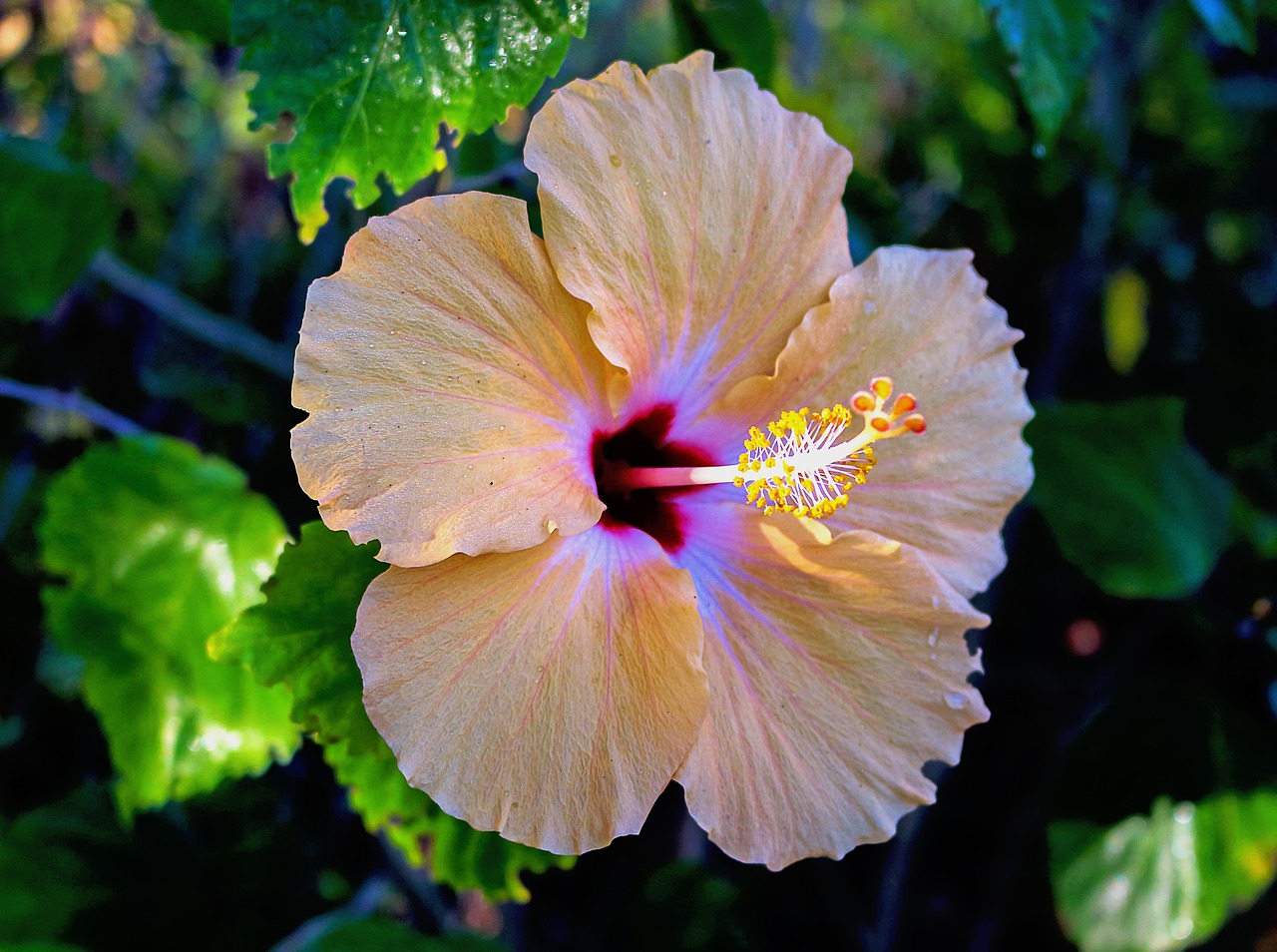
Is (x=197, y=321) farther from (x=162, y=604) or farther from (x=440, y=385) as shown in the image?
(x=440, y=385)

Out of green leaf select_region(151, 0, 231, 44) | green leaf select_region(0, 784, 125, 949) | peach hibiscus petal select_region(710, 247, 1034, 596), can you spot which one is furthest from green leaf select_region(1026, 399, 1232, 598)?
green leaf select_region(0, 784, 125, 949)

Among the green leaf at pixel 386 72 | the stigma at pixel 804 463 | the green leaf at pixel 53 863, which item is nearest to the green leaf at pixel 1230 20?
the stigma at pixel 804 463

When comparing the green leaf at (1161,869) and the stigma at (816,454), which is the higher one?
the stigma at (816,454)

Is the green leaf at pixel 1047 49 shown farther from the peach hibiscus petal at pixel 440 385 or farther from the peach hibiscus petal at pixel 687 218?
the peach hibiscus petal at pixel 440 385

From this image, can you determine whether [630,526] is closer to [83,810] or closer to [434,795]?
[434,795]

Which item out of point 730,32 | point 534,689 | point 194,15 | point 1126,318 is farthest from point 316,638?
point 1126,318

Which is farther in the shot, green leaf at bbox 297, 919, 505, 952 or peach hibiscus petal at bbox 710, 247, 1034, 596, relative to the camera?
green leaf at bbox 297, 919, 505, 952

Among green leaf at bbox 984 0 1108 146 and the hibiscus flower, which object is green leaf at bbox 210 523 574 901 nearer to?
the hibiscus flower
